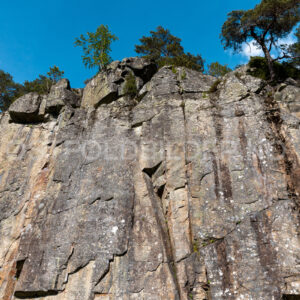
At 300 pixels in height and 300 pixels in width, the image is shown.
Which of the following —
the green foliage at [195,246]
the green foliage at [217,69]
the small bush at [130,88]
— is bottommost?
the green foliage at [195,246]

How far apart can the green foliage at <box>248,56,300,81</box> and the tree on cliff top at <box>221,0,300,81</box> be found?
0.45 metres

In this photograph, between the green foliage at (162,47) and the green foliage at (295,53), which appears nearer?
the green foliage at (295,53)

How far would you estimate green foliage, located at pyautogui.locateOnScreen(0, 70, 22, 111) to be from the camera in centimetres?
2609

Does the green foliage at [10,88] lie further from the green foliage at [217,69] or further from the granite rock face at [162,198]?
the green foliage at [217,69]

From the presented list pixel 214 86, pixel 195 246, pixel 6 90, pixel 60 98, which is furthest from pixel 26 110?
pixel 195 246

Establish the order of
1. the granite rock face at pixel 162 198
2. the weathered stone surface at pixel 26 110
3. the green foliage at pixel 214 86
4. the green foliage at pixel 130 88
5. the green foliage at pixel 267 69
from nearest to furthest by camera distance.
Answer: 1. the granite rock face at pixel 162 198
2. the green foliage at pixel 214 86
3. the green foliage at pixel 267 69
4. the green foliage at pixel 130 88
5. the weathered stone surface at pixel 26 110

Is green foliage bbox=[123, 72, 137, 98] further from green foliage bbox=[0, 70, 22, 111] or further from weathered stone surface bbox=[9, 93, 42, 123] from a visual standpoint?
green foliage bbox=[0, 70, 22, 111]

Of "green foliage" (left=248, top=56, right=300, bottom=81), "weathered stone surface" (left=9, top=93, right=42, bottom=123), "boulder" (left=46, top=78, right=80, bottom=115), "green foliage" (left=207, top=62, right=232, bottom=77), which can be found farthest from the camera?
"green foliage" (left=207, top=62, right=232, bottom=77)

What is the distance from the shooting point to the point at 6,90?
26234 millimetres

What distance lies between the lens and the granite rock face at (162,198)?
412 inches

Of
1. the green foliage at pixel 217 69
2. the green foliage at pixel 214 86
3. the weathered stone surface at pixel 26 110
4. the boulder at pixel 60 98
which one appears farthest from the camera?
the green foliage at pixel 217 69

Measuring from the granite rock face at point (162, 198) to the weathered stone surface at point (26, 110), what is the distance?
6.92 feet

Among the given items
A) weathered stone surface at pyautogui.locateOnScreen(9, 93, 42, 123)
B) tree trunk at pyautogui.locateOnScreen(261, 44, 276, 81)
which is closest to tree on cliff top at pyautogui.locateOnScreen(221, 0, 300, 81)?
tree trunk at pyautogui.locateOnScreen(261, 44, 276, 81)

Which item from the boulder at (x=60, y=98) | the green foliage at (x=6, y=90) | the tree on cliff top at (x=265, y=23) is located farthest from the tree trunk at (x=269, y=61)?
the green foliage at (x=6, y=90)
